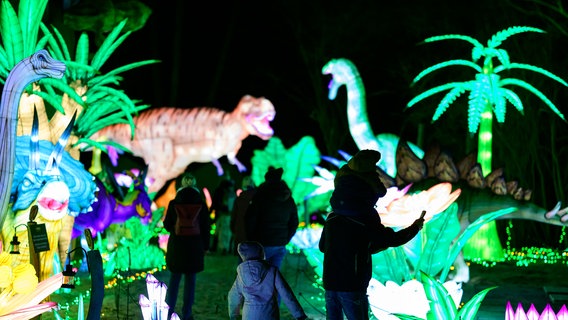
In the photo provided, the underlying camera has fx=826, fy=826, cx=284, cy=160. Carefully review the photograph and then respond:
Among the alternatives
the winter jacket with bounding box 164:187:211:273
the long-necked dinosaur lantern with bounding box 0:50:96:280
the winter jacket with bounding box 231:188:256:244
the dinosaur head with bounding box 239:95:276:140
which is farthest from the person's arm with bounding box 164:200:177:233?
the dinosaur head with bounding box 239:95:276:140

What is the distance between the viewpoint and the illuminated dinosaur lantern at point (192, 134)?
56.5ft

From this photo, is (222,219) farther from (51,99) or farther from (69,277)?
(69,277)

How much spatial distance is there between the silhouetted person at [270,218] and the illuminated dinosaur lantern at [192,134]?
30.6 ft

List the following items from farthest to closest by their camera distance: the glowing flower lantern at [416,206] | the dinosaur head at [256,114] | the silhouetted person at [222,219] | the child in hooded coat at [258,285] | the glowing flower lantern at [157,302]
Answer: the dinosaur head at [256,114]
the silhouetted person at [222,219]
the glowing flower lantern at [416,206]
the glowing flower lantern at [157,302]
the child in hooded coat at [258,285]

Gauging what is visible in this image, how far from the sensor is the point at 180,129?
1736cm

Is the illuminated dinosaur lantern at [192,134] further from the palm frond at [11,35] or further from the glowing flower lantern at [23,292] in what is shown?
the glowing flower lantern at [23,292]

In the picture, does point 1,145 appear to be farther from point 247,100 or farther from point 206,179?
point 206,179

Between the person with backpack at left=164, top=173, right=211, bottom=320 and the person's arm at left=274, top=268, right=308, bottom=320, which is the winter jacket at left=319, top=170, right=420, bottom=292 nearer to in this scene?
the person's arm at left=274, top=268, right=308, bottom=320

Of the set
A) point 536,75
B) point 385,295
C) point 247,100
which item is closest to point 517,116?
point 536,75

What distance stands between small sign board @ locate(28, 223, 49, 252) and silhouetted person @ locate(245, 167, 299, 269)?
7.01 feet

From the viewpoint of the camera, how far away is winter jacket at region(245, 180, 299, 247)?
776cm

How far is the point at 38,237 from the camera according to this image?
20.3ft

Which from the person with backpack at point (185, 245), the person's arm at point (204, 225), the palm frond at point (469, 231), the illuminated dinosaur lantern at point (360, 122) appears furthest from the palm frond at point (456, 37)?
the person with backpack at point (185, 245)

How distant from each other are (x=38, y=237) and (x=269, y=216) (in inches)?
91.7
